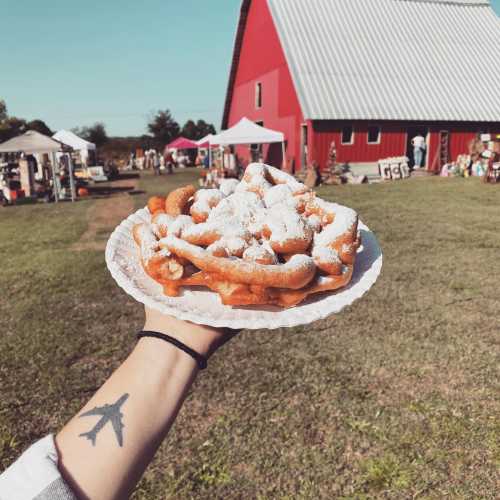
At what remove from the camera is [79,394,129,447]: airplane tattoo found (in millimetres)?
1263

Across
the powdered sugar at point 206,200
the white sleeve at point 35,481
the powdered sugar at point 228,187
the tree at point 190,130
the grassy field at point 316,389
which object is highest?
the tree at point 190,130

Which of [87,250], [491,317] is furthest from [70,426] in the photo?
[87,250]

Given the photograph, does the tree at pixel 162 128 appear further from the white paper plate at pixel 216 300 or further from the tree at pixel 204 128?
the white paper plate at pixel 216 300

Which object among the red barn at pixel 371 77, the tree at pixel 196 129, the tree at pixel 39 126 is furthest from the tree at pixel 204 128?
the red barn at pixel 371 77

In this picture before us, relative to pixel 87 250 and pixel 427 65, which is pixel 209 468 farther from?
pixel 427 65

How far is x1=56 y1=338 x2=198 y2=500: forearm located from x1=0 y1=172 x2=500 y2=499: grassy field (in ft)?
6.60

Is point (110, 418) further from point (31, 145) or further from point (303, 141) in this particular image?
Answer: point (303, 141)

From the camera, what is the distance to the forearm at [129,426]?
1.17 meters

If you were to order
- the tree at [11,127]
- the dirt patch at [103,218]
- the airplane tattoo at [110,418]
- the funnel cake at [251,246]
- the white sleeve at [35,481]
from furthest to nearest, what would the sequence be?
the tree at [11,127]
the dirt patch at [103,218]
the funnel cake at [251,246]
the airplane tattoo at [110,418]
the white sleeve at [35,481]

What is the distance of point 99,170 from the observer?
28562 mm

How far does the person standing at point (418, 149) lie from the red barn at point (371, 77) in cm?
49

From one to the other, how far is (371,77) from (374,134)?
117 inches


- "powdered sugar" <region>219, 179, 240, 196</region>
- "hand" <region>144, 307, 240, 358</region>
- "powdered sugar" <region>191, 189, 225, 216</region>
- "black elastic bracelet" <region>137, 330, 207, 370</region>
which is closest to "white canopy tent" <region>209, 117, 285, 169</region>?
"powdered sugar" <region>219, 179, 240, 196</region>

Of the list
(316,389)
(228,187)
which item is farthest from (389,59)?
(228,187)
